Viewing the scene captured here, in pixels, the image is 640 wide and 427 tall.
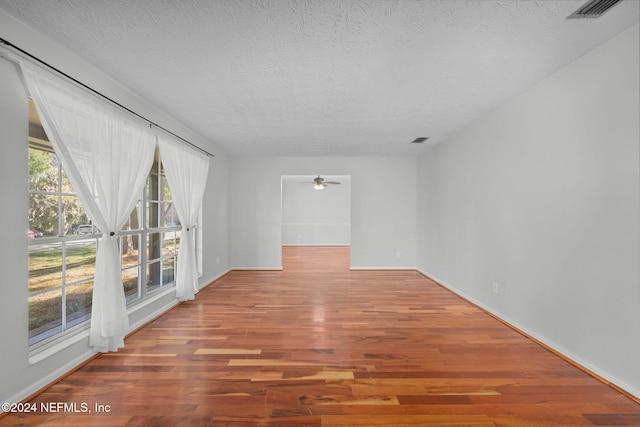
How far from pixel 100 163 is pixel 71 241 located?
69cm

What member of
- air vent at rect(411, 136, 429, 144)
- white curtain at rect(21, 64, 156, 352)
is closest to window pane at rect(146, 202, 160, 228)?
white curtain at rect(21, 64, 156, 352)

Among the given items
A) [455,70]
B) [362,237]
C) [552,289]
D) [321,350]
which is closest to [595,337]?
[552,289]

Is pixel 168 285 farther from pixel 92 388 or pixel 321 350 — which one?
pixel 321 350

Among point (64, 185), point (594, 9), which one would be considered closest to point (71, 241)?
point (64, 185)

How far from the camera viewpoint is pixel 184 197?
3949 millimetres

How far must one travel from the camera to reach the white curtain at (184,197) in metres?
3.65

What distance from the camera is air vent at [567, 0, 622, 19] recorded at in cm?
168

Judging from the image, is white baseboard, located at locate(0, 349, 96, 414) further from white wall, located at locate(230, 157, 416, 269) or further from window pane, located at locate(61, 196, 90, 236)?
white wall, located at locate(230, 157, 416, 269)

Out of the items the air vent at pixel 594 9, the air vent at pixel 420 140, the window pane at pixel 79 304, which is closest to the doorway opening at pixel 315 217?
the air vent at pixel 420 140

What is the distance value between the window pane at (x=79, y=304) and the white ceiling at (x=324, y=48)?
2088 mm

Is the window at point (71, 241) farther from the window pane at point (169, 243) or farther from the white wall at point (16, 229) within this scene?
the white wall at point (16, 229)

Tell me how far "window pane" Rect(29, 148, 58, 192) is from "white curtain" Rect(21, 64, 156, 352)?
0.97 ft

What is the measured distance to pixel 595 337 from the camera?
7.28 ft

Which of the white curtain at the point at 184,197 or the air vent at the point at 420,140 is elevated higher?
the air vent at the point at 420,140
